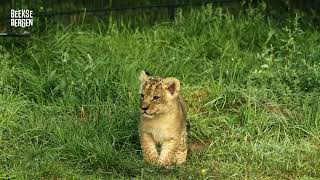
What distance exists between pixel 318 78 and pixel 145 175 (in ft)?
8.84

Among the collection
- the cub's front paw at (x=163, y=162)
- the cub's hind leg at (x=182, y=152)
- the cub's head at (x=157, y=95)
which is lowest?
the cub's front paw at (x=163, y=162)

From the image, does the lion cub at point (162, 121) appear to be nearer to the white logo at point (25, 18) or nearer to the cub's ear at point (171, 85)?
the cub's ear at point (171, 85)

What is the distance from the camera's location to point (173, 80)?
6789 mm

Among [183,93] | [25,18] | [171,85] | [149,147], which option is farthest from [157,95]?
[25,18]

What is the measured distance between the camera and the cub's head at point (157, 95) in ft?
21.9

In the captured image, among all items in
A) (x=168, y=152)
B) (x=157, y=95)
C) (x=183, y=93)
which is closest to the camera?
(x=157, y=95)

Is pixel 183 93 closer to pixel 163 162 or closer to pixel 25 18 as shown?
pixel 163 162

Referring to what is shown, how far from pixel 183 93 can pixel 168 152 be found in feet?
5.05

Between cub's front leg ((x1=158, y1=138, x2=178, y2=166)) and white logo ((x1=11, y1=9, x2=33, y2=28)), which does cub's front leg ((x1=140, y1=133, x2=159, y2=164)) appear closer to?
cub's front leg ((x1=158, y1=138, x2=178, y2=166))

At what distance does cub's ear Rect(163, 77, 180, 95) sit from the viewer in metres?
6.77

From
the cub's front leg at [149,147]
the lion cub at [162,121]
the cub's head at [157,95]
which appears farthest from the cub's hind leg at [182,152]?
the cub's head at [157,95]

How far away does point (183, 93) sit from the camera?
327 inches

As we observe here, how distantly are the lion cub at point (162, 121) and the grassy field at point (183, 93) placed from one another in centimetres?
13

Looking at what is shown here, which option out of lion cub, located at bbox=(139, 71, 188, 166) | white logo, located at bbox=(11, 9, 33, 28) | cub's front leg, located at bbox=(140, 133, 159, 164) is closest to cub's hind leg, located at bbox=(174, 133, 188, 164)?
lion cub, located at bbox=(139, 71, 188, 166)
